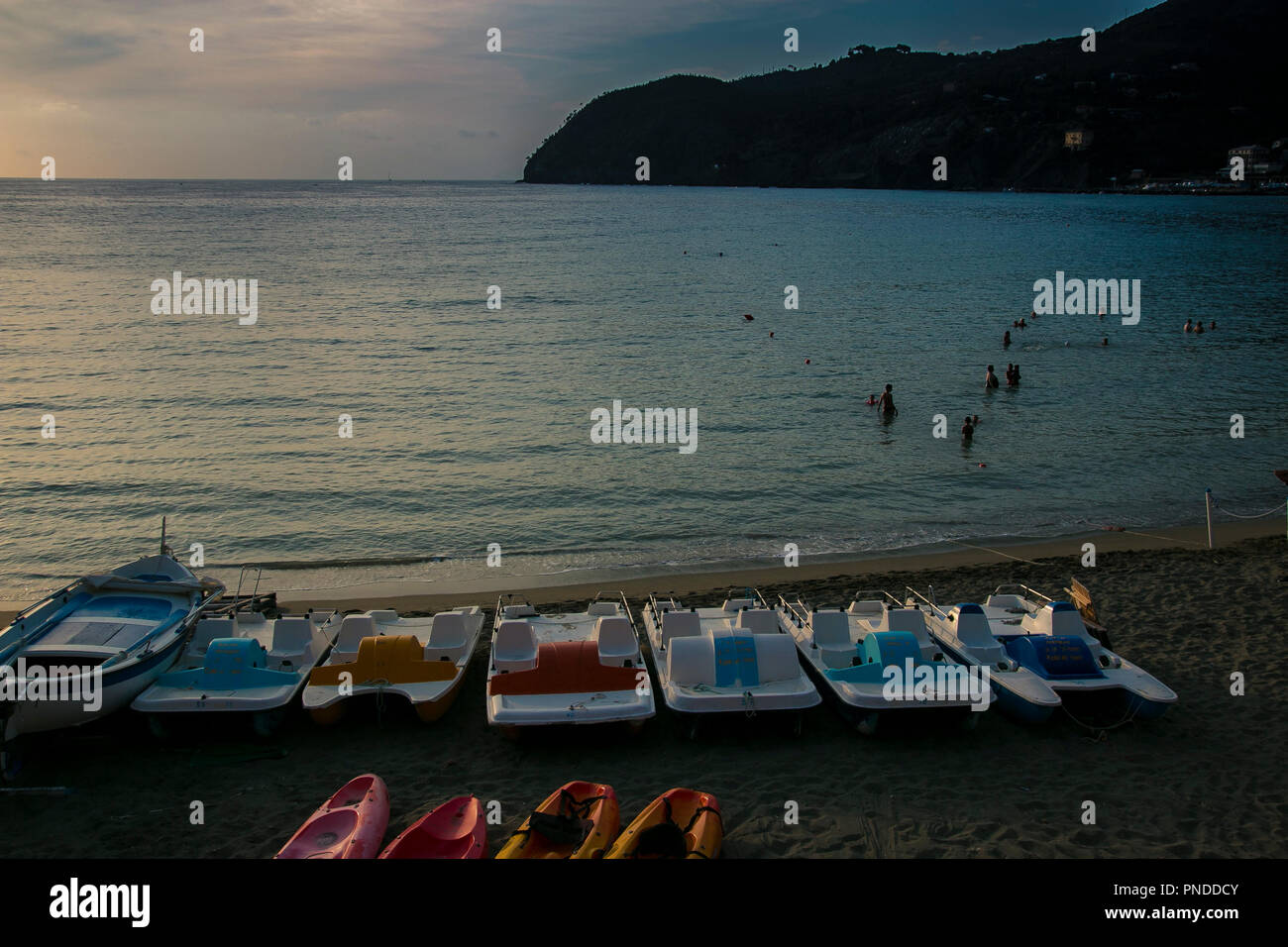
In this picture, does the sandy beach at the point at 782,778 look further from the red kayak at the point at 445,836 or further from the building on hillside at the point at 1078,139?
the building on hillside at the point at 1078,139

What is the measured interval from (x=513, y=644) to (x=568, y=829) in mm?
4106

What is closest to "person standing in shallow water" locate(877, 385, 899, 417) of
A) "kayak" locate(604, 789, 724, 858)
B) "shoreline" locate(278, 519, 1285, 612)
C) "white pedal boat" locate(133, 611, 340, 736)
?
"shoreline" locate(278, 519, 1285, 612)

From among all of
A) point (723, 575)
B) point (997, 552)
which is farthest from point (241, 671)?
point (997, 552)

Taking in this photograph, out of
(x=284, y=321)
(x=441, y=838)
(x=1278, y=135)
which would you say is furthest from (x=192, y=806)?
(x=1278, y=135)

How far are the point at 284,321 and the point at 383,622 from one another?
40.3 m

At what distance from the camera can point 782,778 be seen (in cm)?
1034

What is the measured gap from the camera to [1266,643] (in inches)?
534

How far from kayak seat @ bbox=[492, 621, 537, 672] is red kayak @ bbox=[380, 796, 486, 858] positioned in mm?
3187

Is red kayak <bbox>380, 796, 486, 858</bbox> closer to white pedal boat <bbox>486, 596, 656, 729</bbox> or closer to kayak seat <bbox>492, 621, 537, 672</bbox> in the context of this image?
white pedal boat <bbox>486, 596, 656, 729</bbox>

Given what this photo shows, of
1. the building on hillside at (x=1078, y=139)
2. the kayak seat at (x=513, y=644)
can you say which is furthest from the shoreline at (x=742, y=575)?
the building on hillside at (x=1078, y=139)

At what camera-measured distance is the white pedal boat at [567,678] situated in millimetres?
10703

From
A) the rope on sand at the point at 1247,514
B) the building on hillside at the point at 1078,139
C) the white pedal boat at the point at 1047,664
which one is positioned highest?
the building on hillside at the point at 1078,139

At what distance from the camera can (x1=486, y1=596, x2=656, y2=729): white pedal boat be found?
35.1 ft

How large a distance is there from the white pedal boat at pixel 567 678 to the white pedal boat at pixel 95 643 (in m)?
4.46
